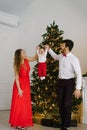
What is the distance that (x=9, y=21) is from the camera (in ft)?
24.1

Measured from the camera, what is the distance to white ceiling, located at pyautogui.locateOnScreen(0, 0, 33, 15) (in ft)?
22.8

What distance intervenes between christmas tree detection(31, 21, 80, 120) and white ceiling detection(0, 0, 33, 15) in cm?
206

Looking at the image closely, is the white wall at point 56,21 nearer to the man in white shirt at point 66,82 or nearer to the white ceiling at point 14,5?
the white ceiling at point 14,5

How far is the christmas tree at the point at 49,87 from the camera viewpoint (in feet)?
17.2

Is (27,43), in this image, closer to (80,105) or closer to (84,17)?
→ (84,17)

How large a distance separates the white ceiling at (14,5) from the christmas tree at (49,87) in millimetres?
2064

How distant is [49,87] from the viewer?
17.3 feet

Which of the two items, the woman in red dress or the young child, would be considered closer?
the woman in red dress

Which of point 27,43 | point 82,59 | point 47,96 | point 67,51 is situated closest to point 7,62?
point 27,43

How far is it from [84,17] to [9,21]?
→ 6.44 feet

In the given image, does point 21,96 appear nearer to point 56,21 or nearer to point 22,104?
point 22,104

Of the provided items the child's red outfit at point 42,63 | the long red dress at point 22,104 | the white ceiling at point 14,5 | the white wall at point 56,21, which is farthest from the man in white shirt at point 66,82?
the white ceiling at point 14,5

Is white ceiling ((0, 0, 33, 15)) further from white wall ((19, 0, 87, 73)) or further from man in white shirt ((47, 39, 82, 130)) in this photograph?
man in white shirt ((47, 39, 82, 130))

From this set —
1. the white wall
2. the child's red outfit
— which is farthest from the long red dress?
the white wall
